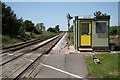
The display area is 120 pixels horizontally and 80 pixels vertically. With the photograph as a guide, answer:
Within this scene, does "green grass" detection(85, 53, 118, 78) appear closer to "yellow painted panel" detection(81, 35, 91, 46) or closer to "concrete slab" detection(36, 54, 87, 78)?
"concrete slab" detection(36, 54, 87, 78)

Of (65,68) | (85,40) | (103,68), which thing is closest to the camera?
(103,68)

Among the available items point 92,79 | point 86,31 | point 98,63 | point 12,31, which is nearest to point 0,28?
point 12,31

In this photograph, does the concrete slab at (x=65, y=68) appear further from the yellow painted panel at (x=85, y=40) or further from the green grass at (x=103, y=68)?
the yellow painted panel at (x=85, y=40)

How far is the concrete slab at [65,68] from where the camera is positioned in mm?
13289

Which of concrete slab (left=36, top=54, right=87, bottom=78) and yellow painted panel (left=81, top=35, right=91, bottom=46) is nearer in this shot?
concrete slab (left=36, top=54, right=87, bottom=78)

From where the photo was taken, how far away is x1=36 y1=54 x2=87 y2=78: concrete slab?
13.3m

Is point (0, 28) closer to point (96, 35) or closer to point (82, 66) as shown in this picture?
point (96, 35)

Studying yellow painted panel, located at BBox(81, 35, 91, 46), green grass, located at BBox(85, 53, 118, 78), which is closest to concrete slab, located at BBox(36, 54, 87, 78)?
green grass, located at BBox(85, 53, 118, 78)

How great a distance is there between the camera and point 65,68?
15219mm

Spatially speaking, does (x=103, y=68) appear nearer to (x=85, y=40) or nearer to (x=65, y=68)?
(x=65, y=68)

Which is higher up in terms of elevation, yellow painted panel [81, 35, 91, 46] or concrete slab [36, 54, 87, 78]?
yellow painted panel [81, 35, 91, 46]

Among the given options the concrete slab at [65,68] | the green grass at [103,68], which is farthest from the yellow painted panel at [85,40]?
the green grass at [103,68]

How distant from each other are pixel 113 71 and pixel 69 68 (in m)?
2.21

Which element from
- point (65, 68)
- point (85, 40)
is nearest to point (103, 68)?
point (65, 68)
